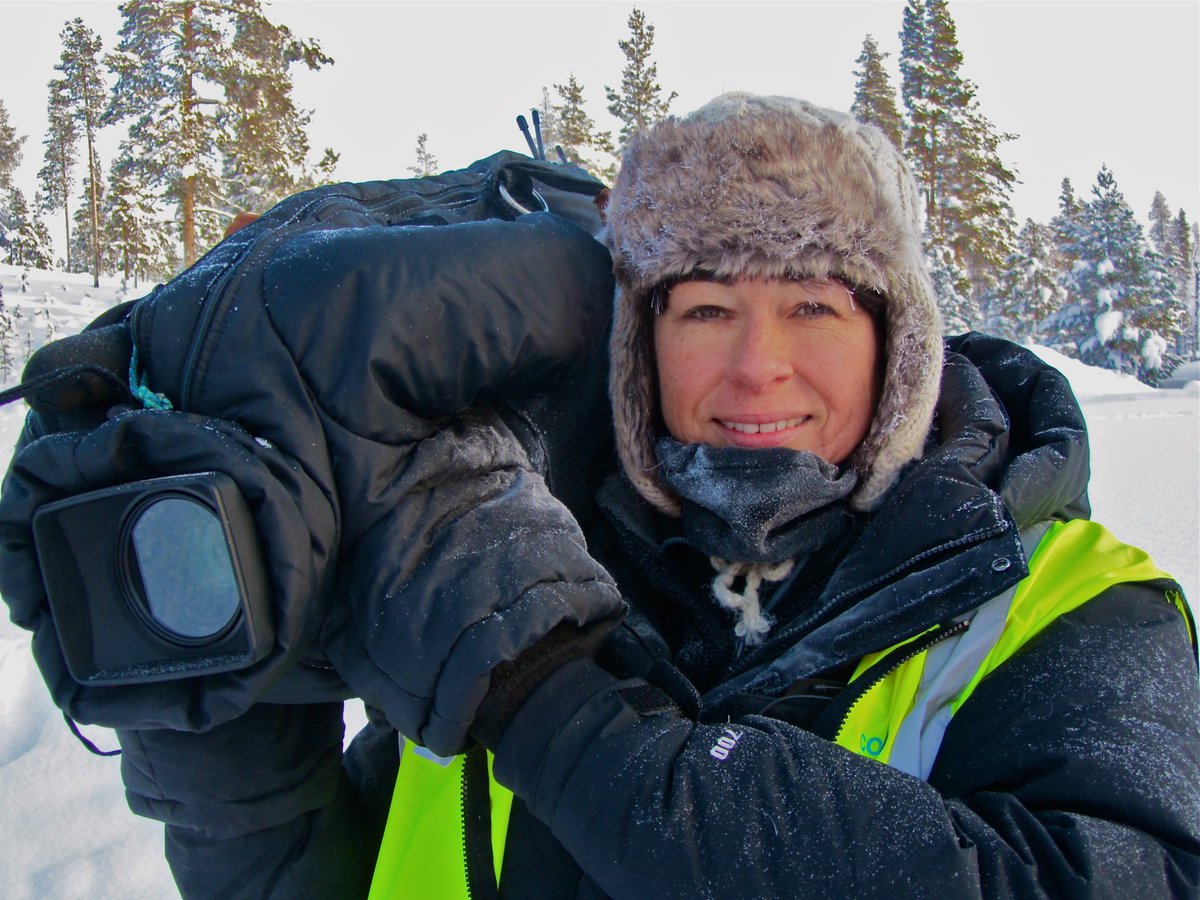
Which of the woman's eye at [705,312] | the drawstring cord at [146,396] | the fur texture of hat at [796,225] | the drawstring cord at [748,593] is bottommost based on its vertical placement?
the drawstring cord at [748,593]

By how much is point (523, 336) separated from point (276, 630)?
57cm

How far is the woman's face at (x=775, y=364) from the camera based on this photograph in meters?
1.57

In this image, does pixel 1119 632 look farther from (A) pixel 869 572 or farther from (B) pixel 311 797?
(B) pixel 311 797

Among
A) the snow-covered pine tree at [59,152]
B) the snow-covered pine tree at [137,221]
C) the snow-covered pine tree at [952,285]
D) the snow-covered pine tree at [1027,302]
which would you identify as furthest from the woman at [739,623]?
the snow-covered pine tree at [59,152]

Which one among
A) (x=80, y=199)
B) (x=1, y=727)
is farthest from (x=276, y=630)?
(x=80, y=199)

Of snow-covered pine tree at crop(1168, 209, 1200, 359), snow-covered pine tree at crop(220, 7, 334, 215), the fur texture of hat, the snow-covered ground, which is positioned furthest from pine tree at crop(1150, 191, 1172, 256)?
the fur texture of hat

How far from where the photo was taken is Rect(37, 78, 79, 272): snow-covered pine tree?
34781mm

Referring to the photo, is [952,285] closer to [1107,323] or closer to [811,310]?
[1107,323]

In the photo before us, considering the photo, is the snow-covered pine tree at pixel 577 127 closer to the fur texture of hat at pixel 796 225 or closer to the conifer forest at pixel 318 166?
the conifer forest at pixel 318 166

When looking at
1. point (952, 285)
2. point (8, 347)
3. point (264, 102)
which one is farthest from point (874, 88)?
point (8, 347)

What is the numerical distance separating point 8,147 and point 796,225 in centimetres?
4595

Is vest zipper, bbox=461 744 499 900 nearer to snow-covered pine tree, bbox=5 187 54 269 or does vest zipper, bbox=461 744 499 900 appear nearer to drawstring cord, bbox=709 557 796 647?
drawstring cord, bbox=709 557 796 647

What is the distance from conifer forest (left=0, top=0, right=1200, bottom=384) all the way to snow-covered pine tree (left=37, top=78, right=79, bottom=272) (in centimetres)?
9

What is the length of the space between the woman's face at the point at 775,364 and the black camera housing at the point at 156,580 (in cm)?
92
